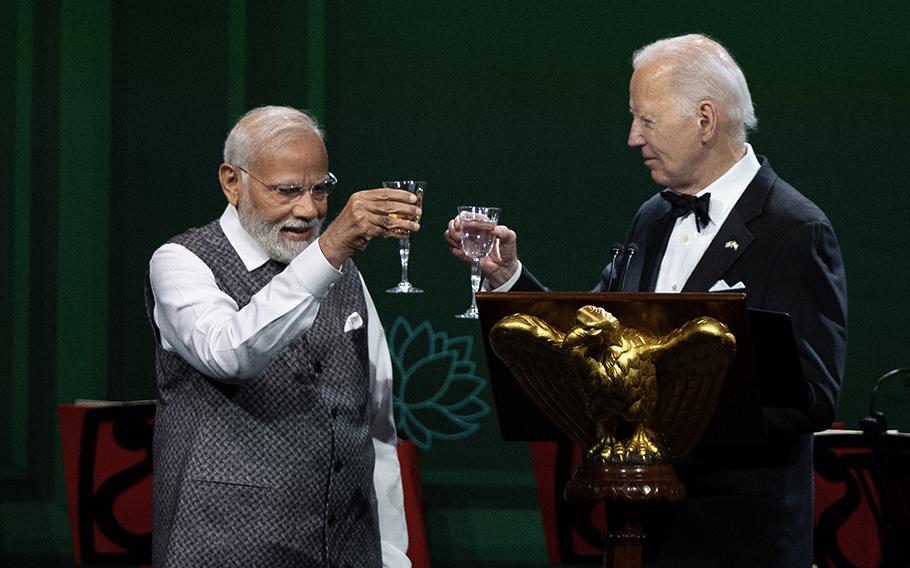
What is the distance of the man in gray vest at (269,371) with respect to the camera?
238 centimetres

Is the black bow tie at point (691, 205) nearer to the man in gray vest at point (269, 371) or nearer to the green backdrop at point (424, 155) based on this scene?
the man in gray vest at point (269, 371)

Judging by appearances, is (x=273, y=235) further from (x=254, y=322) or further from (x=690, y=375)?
(x=690, y=375)

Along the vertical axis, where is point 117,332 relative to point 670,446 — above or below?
below

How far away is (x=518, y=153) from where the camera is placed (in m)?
4.78

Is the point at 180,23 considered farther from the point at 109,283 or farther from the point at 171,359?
the point at 171,359

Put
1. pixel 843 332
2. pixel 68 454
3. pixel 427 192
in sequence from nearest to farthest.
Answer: pixel 843 332 < pixel 68 454 < pixel 427 192

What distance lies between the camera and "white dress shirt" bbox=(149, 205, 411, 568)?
2.36 metres

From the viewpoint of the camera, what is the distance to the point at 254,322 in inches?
93.0

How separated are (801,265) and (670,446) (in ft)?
1.81

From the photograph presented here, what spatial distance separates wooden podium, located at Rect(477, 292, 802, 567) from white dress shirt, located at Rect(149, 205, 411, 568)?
52 cm

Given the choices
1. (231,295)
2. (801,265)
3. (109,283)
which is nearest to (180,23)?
(109,283)

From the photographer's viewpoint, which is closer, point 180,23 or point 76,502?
point 76,502

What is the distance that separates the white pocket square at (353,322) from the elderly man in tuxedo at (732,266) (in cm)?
25

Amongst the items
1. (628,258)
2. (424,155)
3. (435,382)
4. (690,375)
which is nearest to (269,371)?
(628,258)
